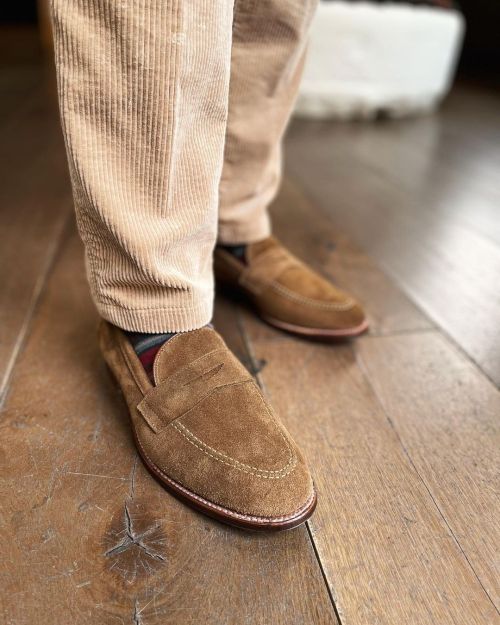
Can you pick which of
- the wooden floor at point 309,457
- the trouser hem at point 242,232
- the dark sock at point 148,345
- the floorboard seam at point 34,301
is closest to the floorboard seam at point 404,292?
Answer: the wooden floor at point 309,457

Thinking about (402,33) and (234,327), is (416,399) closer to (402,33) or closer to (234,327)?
(234,327)

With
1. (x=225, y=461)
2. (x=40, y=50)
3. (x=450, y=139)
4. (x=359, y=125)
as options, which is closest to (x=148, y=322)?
(x=225, y=461)

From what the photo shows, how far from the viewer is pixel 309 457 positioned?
50 centimetres

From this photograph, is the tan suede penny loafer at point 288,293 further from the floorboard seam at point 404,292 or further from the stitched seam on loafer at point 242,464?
the stitched seam on loafer at point 242,464

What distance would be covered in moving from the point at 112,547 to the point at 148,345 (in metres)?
0.18

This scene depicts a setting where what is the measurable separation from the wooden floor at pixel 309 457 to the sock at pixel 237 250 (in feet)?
0.24

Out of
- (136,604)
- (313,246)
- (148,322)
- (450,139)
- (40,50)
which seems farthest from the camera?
(40,50)

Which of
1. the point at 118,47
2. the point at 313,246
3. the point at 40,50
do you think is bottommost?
the point at 40,50

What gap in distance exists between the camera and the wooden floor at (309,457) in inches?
15.0

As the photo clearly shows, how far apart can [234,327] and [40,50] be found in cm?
309

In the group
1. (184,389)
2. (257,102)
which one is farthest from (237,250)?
(184,389)

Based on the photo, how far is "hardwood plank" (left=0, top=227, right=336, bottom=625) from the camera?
0.37 metres

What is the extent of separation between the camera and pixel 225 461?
1.44ft

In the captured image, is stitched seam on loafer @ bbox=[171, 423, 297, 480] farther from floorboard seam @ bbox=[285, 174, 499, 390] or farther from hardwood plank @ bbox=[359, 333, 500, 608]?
floorboard seam @ bbox=[285, 174, 499, 390]
